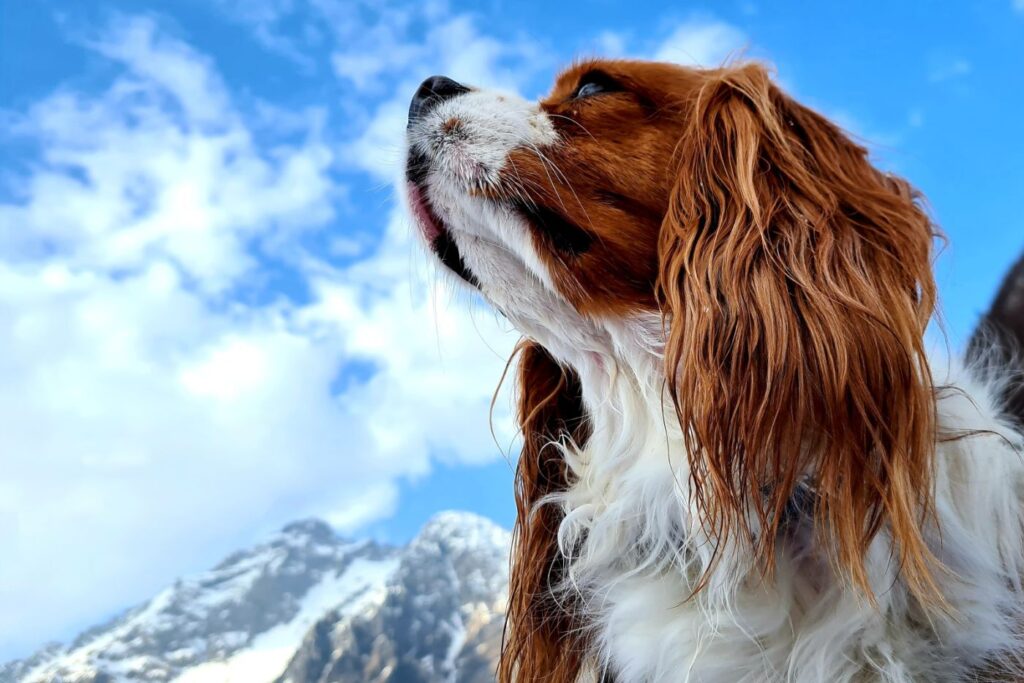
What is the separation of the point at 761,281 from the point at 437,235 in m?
0.96

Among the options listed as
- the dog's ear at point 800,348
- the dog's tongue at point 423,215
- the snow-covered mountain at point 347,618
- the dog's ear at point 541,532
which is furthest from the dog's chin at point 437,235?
the snow-covered mountain at point 347,618

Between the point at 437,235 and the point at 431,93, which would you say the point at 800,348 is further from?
the point at 431,93

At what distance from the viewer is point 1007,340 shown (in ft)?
20.6

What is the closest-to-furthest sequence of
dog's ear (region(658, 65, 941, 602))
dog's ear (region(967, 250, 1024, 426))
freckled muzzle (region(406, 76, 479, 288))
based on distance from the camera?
dog's ear (region(658, 65, 941, 602)) < freckled muzzle (region(406, 76, 479, 288)) < dog's ear (region(967, 250, 1024, 426))

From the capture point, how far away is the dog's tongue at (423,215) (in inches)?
107

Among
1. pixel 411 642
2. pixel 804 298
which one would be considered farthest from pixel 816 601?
pixel 411 642

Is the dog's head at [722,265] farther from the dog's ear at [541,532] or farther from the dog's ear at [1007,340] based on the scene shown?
the dog's ear at [1007,340]

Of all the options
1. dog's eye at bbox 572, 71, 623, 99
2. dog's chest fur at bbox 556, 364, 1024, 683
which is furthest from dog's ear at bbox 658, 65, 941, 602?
dog's eye at bbox 572, 71, 623, 99

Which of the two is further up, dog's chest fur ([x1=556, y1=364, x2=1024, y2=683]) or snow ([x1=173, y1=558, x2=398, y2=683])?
snow ([x1=173, y1=558, x2=398, y2=683])

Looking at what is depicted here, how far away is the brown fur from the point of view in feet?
7.27

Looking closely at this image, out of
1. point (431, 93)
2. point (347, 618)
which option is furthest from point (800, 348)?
point (347, 618)

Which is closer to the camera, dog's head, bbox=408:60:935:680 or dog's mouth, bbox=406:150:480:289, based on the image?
dog's head, bbox=408:60:935:680

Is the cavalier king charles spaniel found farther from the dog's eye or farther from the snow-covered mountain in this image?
the snow-covered mountain

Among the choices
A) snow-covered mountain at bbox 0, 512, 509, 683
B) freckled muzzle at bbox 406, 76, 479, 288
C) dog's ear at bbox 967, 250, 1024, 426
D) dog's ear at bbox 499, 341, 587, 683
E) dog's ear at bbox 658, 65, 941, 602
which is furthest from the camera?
snow-covered mountain at bbox 0, 512, 509, 683
